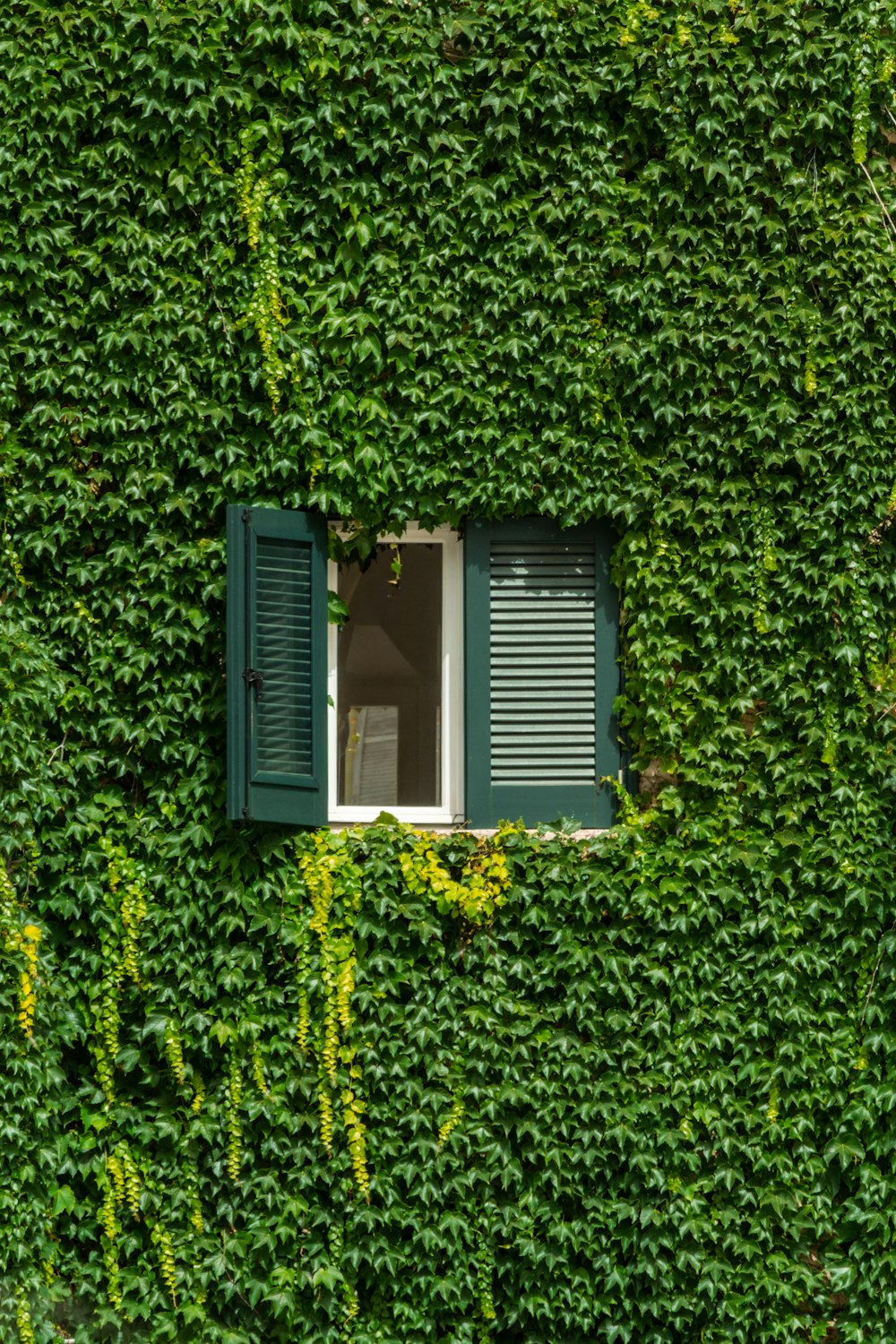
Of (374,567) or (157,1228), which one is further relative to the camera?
(374,567)

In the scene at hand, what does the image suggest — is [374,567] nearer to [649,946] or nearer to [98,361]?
[98,361]

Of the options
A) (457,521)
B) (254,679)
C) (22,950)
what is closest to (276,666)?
(254,679)

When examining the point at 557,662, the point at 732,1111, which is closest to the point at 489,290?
the point at 557,662

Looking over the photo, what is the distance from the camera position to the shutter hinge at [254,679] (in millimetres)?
7391

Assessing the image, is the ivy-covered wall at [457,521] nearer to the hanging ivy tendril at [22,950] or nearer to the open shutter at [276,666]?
the hanging ivy tendril at [22,950]

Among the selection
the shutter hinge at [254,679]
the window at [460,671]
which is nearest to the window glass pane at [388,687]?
the window at [460,671]

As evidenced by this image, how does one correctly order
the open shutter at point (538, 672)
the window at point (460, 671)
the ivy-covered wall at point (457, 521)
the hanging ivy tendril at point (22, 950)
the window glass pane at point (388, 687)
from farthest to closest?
the window glass pane at point (388, 687) < the open shutter at point (538, 672) < the window at point (460, 671) < the ivy-covered wall at point (457, 521) < the hanging ivy tendril at point (22, 950)

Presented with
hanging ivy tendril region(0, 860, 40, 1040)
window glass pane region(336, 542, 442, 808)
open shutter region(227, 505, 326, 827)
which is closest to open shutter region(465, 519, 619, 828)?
window glass pane region(336, 542, 442, 808)

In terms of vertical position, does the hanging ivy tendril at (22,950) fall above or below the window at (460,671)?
below

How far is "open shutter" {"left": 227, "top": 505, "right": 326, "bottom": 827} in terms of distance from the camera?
24.2 ft

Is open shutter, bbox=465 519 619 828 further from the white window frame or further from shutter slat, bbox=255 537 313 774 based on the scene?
shutter slat, bbox=255 537 313 774

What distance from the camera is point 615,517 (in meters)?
7.84

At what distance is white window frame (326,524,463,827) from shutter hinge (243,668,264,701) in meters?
0.61

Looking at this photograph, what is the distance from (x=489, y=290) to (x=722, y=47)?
1524 millimetres
